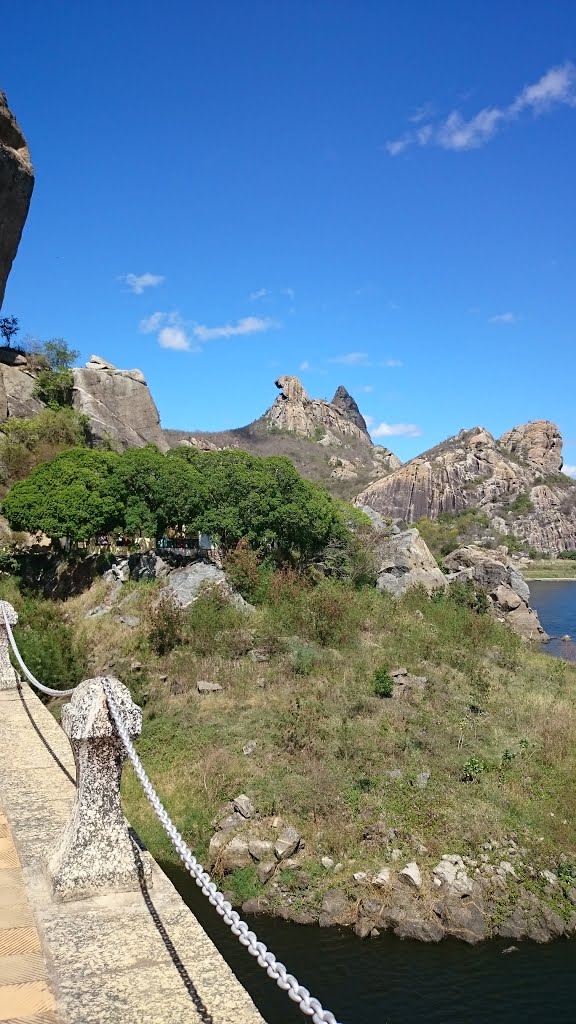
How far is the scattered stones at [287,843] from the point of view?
9305 millimetres

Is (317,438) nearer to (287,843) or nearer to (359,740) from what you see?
(359,740)

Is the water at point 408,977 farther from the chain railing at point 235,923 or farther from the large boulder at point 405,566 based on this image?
the large boulder at point 405,566

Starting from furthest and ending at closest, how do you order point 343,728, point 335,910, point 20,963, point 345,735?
point 343,728 → point 345,735 → point 335,910 → point 20,963

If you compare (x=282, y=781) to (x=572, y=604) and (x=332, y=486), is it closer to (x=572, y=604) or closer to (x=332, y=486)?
(x=572, y=604)

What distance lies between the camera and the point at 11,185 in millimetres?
31094

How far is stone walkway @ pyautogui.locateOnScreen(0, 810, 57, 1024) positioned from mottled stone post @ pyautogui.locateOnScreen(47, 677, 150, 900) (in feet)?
0.67

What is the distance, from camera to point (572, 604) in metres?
47.3

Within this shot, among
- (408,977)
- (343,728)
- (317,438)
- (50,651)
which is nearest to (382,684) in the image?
(343,728)

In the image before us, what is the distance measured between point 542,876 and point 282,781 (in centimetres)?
396

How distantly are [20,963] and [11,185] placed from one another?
35130 millimetres

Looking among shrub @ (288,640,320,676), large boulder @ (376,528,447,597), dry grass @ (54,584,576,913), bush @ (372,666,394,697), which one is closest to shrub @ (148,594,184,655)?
dry grass @ (54,584,576,913)

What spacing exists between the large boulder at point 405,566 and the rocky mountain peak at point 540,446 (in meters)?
91.1

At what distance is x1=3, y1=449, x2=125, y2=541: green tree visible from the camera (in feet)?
67.2

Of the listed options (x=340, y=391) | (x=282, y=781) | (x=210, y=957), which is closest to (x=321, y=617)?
(x=282, y=781)
